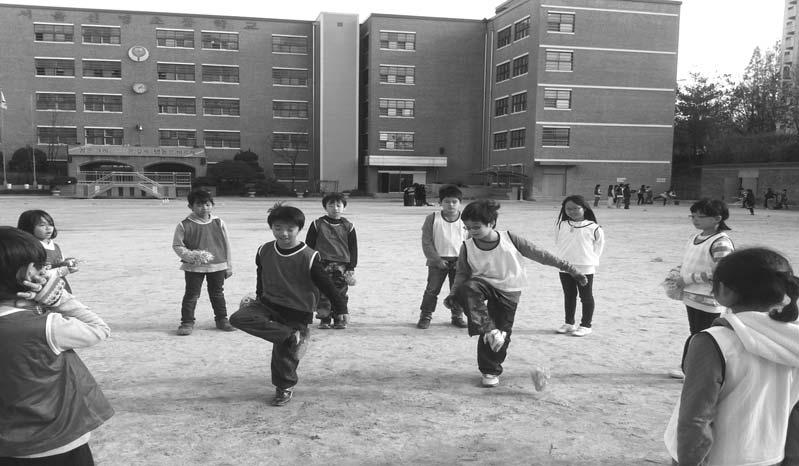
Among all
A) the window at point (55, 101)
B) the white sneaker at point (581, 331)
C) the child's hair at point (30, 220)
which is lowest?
the white sneaker at point (581, 331)

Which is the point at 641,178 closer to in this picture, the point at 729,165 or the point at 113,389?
the point at 729,165

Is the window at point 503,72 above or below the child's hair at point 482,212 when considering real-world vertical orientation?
above

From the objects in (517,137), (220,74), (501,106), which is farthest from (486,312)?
(220,74)

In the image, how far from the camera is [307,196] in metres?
55.1

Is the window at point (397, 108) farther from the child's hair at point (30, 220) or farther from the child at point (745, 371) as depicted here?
the child at point (745, 371)

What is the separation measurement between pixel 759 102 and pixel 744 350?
216ft

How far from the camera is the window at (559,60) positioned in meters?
49.5

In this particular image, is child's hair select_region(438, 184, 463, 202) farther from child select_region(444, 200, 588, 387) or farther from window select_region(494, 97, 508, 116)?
window select_region(494, 97, 508, 116)

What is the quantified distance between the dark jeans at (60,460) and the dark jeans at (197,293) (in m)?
4.24

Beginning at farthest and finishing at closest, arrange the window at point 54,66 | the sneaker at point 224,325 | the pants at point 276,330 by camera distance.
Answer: the window at point 54,66
the sneaker at point 224,325
the pants at point 276,330

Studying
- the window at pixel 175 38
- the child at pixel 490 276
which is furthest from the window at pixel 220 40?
the child at pixel 490 276

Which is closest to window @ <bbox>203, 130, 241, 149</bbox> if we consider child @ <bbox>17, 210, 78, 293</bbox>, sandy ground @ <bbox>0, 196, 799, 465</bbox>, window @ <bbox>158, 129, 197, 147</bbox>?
window @ <bbox>158, 129, 197, 147</bbox>

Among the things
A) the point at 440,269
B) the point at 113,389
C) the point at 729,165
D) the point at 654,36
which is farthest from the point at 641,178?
the point at 113,389

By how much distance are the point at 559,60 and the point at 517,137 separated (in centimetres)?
715
